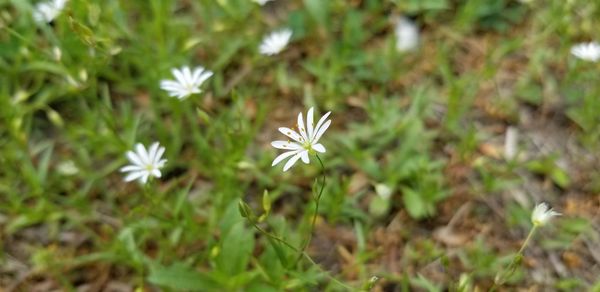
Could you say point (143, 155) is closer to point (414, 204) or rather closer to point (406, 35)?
point (414, 204)

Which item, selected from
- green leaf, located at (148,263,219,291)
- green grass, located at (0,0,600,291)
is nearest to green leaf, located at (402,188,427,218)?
green grass, located at (0,0,600,291)

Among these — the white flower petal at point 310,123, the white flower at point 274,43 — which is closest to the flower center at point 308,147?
the white flower petal at point 310,123

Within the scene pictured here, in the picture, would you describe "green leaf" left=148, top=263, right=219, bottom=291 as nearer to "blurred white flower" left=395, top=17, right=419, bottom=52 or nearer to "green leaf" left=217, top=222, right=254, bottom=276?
"green leaf" left=217, top=222, right=254, bottom=276

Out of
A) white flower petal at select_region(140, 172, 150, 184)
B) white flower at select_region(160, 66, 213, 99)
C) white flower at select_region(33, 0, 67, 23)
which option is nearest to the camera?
white flower petal at select_region(140, 172, 150, 184)

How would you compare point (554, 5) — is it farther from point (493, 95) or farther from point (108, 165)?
point (108, 165)

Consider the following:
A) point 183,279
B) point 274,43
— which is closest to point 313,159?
point 274,43

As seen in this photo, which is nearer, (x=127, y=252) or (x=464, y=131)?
(x=127, y=252)

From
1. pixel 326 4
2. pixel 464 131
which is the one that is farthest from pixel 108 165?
pixel 464 131

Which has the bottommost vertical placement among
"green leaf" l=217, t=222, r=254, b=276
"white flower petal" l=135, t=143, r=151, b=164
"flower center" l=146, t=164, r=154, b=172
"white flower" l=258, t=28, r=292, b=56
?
"green leaf" l=217, t=222, r=254, b=276

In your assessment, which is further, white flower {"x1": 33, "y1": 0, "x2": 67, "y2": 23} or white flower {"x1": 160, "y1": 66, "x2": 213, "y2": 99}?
white flower {"x1": 33, "y1": 0, "x2": 67, "y2": 23}
